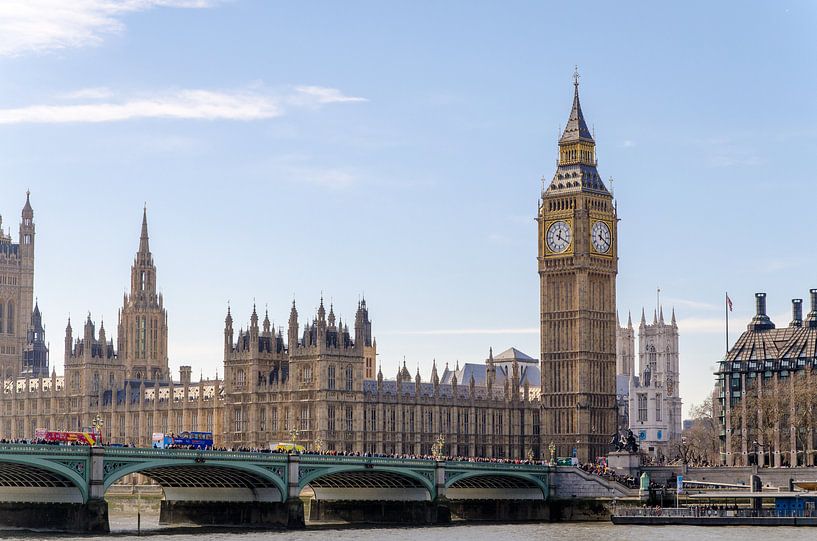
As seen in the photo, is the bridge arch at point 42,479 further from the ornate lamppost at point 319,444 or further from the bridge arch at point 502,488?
the ornate lamppost at point 319,444

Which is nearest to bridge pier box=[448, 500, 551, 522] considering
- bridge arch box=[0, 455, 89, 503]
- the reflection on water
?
the reflection on water

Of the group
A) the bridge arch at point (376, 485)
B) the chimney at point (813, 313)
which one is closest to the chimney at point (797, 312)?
the chimney at point (813, 313)

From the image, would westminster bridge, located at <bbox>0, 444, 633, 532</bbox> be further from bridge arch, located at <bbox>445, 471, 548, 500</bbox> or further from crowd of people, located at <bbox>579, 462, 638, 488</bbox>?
crowd of people, located at <bbox>579, 462, 638, 488</bbox>

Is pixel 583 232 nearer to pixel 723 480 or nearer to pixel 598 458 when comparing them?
pixel 598 458

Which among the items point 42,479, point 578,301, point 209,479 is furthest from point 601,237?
point 42,479

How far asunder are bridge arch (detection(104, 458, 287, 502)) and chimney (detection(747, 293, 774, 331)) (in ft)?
248

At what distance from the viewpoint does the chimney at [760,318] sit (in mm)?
177000

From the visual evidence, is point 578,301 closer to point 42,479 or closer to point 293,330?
point 293,330

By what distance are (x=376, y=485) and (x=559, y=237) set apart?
155ft

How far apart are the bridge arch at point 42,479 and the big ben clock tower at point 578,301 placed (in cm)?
6778

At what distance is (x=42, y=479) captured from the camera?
104500 mm

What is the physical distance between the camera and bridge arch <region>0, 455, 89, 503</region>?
9894 centimetres

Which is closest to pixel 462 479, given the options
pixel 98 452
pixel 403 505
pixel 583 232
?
pixel 403 505

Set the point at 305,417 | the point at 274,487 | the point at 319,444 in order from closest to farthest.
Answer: the point at 274,487 → the point at 319,444 → the point at 305,417
